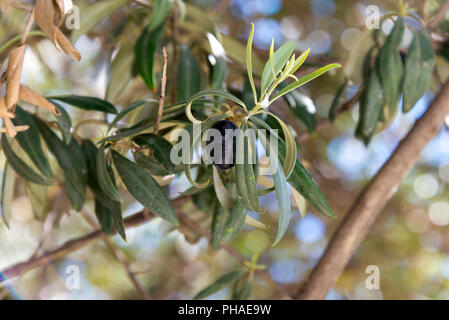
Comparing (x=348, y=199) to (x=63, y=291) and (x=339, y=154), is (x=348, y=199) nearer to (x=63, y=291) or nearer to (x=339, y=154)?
(x=339, y=154)

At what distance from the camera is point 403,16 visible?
104 cm

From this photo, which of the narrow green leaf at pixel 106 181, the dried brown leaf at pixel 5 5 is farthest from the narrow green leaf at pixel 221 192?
the dried brown leaf at pixel 5 5

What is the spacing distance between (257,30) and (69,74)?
792mm

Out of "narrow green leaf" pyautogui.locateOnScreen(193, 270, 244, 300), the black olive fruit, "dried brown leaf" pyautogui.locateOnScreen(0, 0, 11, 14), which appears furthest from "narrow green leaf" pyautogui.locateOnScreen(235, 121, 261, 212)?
"dried brown leaf" pyautogui.locateOnScreen(0, 0, 11, 14)

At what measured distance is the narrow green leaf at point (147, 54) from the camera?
3.10 feet

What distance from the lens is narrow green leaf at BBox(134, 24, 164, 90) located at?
95 centimetres

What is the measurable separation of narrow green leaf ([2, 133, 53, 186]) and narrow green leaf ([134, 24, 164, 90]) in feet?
0.88

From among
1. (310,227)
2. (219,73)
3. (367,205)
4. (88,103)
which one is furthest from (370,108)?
(310,227)

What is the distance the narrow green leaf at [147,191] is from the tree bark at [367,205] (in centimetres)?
43

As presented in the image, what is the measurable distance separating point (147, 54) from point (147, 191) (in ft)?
1.23

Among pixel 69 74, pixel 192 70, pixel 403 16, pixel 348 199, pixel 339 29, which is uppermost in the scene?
pixel 403 16

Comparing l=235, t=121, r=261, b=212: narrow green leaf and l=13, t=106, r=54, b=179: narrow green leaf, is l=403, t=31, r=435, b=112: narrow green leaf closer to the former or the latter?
l=235, t=121, r=261, b=212: narrow green leaf

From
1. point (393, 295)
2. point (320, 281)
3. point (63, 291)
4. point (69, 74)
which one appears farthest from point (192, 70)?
point (393, 295)

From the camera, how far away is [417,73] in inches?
38.7
